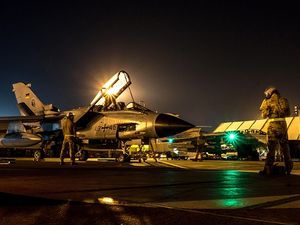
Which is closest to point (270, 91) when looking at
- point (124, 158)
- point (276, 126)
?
point (276, 126)

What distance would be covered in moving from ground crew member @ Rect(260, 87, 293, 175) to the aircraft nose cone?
7517 millimetres

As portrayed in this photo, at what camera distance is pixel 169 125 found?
1664cm

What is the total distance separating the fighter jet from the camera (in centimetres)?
1688

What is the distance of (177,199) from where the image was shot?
5301 mm

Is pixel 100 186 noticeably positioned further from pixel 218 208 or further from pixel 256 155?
pixel 256 155

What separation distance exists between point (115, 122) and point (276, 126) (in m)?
10.4

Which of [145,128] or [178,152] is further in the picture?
[178,152]

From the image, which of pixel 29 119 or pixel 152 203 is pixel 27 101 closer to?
pixel 29 119

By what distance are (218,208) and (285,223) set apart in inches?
36.9

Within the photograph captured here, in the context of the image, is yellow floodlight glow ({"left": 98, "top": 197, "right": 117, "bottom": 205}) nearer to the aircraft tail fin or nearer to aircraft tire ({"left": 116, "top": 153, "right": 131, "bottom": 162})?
aircraft tire ({"left": 116, "top": 153, "right": 131, "bottom": 162})

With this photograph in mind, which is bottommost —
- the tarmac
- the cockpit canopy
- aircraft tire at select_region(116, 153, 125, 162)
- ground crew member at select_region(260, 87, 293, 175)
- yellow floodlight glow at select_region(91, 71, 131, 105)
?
the tarmac

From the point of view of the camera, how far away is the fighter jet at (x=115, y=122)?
16875 millimetres

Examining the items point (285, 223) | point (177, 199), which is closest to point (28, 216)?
point (177, 199)

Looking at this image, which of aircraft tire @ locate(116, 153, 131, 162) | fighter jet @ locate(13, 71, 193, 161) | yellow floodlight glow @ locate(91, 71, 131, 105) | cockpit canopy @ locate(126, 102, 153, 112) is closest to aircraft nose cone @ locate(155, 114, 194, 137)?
fighter jet @ locate(13, 71, 193, 161)
